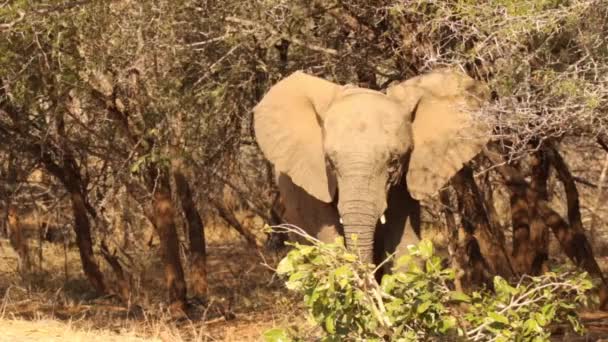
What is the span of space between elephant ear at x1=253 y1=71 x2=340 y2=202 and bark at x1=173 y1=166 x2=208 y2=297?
268 centimetres

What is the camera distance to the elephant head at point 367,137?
28.4 ft

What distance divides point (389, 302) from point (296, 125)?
3100 millimetres

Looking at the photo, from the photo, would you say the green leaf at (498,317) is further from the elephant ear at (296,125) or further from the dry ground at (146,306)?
the elephant ear at (296,125)

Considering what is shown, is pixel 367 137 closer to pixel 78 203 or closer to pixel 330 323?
pixel 330 323

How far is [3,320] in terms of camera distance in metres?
9.35

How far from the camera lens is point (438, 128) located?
9.42 meters

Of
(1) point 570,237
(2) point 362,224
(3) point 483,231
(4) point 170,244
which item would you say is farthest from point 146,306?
(2) point 362,224

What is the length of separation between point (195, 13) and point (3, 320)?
3.10 metres

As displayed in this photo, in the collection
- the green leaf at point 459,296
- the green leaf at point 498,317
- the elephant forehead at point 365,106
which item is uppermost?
the elephant forehead at point 365,106

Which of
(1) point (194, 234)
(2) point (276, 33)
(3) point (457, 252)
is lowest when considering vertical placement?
(3) point (457, 252)

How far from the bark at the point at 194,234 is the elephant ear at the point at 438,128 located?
11.6 ft

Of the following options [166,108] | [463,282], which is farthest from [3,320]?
[463,282]

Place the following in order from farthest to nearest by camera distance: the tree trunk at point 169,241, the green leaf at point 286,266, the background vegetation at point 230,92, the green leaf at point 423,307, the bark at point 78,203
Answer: the bark at point 78,203, the tree trunk at point 169,241, the background vegetation at point 230,92, the green leaf at point 423,307, the green leaf at point 286,266

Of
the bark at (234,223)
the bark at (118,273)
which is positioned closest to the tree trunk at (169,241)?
the bark at (118,273)
